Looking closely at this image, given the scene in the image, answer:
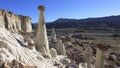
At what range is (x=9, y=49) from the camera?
15.9 meters

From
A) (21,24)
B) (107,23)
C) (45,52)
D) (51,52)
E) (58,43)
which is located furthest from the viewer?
(107,23)

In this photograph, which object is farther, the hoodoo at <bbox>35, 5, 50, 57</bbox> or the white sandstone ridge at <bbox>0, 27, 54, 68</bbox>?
the hoodoo at <bbox>35, 5, 50, 57</bbox>

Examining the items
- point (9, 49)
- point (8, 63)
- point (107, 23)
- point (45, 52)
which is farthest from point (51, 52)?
point (107, 23)

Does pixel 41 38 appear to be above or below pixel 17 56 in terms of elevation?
above

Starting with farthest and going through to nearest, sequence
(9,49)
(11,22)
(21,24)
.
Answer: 1. (21,24)
2. (11,22)
3. (9,49)

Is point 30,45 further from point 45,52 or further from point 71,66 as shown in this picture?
point 71,66

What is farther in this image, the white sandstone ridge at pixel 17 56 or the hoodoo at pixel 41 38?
the hoodoo at pixel 41 38

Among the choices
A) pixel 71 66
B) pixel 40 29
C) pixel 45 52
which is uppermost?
pixel 40 29

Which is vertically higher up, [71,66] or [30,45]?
[30,45]

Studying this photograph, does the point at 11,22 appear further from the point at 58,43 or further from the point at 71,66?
the point at 71,66

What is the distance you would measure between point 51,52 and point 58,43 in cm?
607

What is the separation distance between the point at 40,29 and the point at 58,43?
8.30 metres

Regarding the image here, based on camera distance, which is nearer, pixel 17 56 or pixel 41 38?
pixel 17 56

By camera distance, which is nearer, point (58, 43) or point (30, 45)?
point (30, 45)
